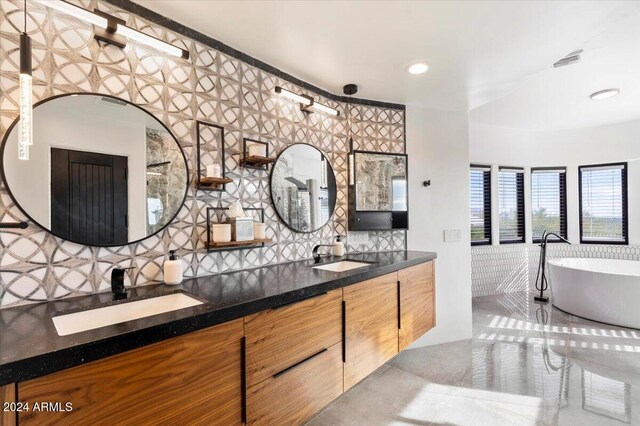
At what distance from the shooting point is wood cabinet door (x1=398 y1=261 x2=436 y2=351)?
224cm

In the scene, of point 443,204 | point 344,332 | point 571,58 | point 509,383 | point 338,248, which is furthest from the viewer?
point 443,204

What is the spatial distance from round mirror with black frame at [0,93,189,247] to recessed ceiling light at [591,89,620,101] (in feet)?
14.2

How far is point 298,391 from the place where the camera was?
1.46 m

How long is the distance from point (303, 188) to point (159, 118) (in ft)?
3.76

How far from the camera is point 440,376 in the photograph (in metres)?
2.38

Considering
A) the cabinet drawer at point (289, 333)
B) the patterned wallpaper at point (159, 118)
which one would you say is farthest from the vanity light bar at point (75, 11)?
the cabinet drawer at point (289, 333)

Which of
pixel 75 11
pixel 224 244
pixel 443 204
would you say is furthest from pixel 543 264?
pixel 75 11

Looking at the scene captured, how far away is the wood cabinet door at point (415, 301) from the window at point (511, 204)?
288 cm

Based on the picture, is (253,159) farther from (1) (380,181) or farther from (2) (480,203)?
(2) (480,203)

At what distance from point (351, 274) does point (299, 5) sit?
155 centimetres

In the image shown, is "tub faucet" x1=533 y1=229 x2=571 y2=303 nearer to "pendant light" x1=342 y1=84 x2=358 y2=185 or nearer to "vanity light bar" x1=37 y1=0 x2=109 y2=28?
"pendant light" x1=342 y1=84 x2=358 y2=185

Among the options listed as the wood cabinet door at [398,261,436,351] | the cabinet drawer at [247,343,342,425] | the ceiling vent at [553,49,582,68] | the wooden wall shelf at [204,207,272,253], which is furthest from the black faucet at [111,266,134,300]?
the ceiling vent at [553,49,582,68]

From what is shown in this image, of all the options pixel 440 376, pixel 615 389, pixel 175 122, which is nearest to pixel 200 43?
pixel 175 122

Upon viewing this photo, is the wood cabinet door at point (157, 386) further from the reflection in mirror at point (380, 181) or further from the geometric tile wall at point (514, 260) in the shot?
the geometric tile wall at point (514, 260)
